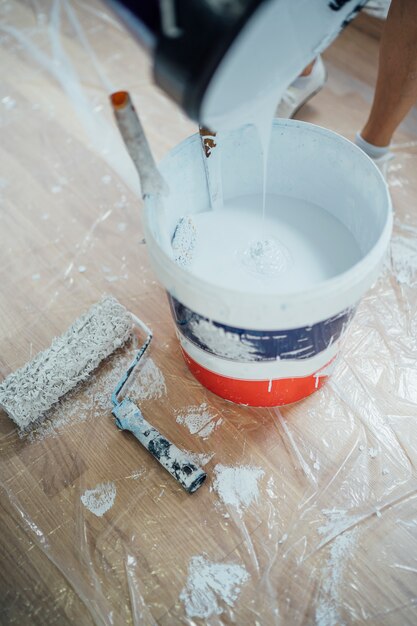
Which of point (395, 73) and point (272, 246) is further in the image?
point (395, 73)

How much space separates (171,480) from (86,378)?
0.75 ft

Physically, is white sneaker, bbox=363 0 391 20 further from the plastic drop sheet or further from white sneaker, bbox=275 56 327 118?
the plastic drop sheet

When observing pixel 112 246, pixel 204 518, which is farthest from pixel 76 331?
pixel 204 518

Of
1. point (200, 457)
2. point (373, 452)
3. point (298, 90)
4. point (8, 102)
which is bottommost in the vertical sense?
point (373, 452)

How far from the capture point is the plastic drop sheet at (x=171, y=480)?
72 cm

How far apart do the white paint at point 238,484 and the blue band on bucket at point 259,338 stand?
0.61ft

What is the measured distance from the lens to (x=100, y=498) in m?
0.80

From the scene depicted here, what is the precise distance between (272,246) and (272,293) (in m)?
0.13

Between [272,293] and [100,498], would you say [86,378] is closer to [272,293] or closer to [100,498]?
[100,498]

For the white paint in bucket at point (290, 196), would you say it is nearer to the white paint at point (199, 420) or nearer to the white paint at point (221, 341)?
the white paint at point (221, 341)

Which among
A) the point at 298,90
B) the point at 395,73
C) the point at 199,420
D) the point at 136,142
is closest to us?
the point at 136,142

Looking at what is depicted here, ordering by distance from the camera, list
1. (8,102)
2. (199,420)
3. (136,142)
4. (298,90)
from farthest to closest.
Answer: (8,102), (298,90), (199,420), (136,142)

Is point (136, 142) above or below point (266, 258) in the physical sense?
above

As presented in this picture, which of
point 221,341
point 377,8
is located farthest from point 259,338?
point 377,8
